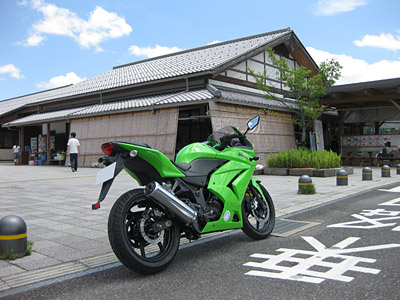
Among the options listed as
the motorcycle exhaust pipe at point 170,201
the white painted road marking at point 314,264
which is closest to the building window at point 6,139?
the motorcycle exhaust pipe at point 170,201

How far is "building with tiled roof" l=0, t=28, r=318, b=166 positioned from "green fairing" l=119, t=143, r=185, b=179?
10.8 metres

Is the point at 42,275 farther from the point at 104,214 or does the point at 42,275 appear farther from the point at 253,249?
the point at 104,214

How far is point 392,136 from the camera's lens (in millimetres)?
19672

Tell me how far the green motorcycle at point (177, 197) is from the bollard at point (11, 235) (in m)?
1.20

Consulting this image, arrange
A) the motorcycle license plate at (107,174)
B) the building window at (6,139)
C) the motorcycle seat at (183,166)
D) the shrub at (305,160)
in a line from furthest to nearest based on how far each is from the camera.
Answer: the building window at (6,139) → the shrub at (305,160) → the motorcycle seat at (183,166) → the motorcycle license plate at (107,174)

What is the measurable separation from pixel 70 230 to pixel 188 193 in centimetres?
224

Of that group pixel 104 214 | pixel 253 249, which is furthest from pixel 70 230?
pixel 253 249

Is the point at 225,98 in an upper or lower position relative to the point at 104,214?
upper

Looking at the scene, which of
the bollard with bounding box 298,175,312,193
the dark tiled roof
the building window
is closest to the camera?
the bollard with bounding box 298,175,312,193

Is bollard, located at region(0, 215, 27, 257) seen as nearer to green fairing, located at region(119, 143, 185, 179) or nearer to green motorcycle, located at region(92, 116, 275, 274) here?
green motorcycle, located at region(92, 116, 275, 274)

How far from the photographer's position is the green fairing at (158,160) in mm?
3373

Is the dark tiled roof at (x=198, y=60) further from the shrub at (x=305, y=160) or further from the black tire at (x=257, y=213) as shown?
the black tire at (x=257, y=213)

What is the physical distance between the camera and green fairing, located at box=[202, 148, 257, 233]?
4.00 metres

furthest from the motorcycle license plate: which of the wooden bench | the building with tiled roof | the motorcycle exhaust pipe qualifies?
the wooden bench
